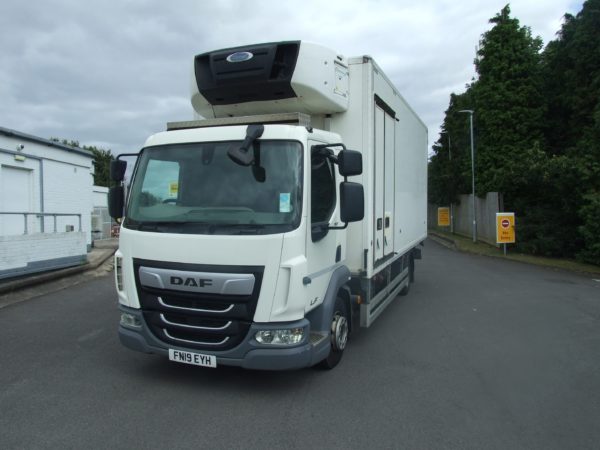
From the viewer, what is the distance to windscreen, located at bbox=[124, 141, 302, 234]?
13.6 feet

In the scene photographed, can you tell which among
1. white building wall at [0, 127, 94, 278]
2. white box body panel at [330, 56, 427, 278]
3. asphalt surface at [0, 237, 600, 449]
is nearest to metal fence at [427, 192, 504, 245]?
asphalt surface at [0, 237, 600, 449]

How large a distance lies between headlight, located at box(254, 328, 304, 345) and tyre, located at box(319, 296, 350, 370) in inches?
32.5

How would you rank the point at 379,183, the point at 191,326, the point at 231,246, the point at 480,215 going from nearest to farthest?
the point at 231,246 < the point at 191,326 < the point at 379,183 < the point at 480,215

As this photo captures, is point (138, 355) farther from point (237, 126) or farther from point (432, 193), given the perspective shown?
point (432, 193)

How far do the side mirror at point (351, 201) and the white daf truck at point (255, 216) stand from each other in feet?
0.04

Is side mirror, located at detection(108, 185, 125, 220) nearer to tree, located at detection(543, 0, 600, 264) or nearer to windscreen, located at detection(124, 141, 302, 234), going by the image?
windscreen, located at detection(124, 141, 302, 234)

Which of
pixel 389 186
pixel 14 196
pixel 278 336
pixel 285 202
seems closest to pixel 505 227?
pixel 389 186

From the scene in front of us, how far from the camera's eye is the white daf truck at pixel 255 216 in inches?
160

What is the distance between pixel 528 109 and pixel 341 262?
64.8 ft

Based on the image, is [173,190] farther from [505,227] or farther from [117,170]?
[505,227]

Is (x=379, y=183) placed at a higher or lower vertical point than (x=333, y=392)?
higher

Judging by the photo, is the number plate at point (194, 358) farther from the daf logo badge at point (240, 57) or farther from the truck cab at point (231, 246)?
the daf logo badge at point (240, 57)

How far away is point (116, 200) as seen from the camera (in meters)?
4.99

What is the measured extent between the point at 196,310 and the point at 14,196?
11690mm
